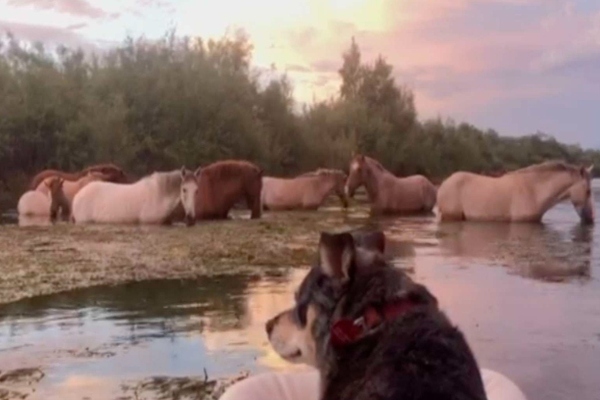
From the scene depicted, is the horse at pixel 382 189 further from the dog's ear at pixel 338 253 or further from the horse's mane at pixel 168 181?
the dog's ear at pixel 338 253

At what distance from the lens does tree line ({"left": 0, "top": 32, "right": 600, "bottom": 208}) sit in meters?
25.0

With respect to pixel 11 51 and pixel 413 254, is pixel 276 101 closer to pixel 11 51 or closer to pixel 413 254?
pixel 11 51

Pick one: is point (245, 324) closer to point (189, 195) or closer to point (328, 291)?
point (328, 291)

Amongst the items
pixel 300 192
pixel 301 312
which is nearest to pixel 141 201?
pixel 300 192

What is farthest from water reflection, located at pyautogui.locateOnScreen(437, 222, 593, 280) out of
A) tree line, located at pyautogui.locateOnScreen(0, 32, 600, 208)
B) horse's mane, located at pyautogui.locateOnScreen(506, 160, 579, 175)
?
tree line, located at pyautogui.locateOnScreen(0, 32, 600, 208)

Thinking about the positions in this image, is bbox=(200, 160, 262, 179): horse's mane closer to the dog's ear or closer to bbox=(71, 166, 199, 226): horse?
bbox=(71, 166, 199, 226): horse

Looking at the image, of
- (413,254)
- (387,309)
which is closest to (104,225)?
(413,254)

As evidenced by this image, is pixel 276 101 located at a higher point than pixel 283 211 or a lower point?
higher

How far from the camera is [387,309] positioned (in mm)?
2773

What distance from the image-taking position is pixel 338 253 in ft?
9.68

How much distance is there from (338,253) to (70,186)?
1567cm

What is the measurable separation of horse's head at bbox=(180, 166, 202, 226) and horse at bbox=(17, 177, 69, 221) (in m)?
3.25

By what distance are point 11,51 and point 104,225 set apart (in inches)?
596

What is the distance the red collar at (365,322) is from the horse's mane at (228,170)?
13.5 meters
